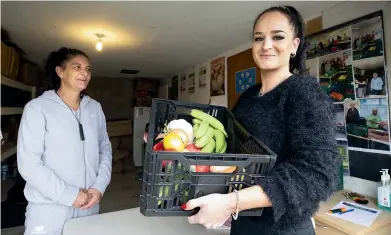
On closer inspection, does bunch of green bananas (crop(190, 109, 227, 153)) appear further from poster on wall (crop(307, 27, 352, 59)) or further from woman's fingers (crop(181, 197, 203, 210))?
poster on wall (crop(307, 27, 352, 59))

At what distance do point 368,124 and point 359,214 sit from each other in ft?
2.05

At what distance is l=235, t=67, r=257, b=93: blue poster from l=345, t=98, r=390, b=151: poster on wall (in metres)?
1.20

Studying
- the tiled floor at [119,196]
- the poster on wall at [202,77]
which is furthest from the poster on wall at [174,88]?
the tiled floor at [119,196]

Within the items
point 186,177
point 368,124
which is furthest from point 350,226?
point 186,177

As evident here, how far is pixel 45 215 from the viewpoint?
4.16 feet

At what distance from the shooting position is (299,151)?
0.58 meters

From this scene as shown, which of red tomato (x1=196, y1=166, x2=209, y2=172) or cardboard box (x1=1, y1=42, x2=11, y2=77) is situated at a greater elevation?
cardboard box (x1=1, y1=42, x2=11, y2=77)

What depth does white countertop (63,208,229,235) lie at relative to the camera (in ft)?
3.56

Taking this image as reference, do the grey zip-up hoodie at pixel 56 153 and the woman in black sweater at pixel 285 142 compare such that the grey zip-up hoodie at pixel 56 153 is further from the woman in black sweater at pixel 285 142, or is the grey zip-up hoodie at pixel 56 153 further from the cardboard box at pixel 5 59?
the cardboard box at pixel 5 59

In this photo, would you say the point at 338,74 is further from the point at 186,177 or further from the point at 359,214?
the point at 186,177

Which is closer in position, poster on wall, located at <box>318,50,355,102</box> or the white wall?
the white wall

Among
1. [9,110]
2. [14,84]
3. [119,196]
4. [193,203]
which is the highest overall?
[14,84]

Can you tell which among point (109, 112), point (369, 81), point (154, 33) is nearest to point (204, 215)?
point (369, 81)

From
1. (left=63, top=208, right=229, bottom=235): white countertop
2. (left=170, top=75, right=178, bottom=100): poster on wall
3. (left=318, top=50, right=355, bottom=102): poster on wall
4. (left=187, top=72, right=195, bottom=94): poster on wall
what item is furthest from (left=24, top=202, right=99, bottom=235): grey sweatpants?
(left=170, top=75, right=178, bottom=100): poster on wall
